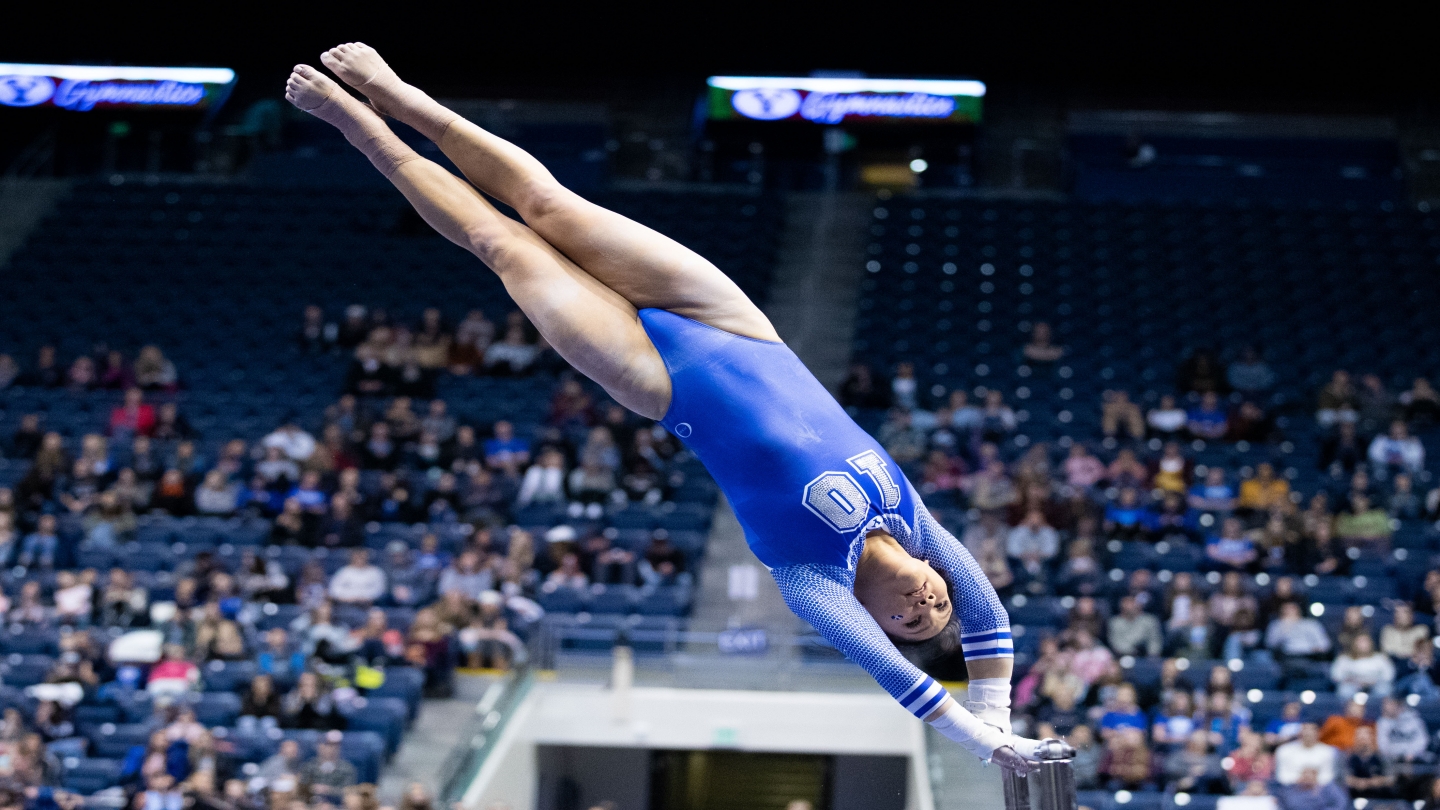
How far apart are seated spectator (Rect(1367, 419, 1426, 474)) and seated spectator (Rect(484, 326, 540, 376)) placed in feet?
26.9

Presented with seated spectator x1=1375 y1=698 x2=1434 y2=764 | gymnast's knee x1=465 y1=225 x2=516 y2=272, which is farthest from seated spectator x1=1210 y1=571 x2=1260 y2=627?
gymnast's knee x1=465 y1=225 x2=516 y2=272

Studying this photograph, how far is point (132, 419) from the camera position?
15805mm

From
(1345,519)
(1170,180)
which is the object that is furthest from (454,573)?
(1170,180)

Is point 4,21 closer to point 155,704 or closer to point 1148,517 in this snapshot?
point 155,704

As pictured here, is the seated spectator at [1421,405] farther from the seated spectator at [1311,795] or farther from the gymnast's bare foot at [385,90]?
the gymnast's bare foot at [385,90]

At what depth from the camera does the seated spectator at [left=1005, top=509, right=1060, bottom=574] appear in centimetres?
1284

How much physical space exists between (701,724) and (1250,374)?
7.02 meters

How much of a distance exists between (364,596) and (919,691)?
28.2ft

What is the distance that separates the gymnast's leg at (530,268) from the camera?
5566 mm

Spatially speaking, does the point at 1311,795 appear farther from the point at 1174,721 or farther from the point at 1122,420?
the point at 1122,420

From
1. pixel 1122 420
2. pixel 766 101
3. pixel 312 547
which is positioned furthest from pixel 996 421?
pixel 766 101

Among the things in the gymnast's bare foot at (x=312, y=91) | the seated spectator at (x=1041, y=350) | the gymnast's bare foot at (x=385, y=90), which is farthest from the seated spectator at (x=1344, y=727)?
the gymnast's bare foot at (x=312, y=91)

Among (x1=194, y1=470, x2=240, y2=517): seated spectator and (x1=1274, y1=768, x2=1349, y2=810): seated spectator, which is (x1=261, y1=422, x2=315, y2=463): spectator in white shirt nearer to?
(x1=194, y1=470, x2=240, y2=517): seated spectator

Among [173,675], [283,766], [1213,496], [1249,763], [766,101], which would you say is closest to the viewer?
[1249,763]
